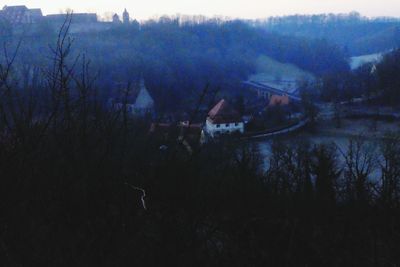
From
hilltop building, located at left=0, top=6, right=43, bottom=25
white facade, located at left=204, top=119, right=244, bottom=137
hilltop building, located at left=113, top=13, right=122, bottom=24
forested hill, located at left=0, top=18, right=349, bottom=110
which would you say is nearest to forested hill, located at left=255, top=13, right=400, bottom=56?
forested hill, located at left=0, top=18, right=349, bottom=110

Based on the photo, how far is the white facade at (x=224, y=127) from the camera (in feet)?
45.4

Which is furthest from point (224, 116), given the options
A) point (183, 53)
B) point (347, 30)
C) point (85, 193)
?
point (347, 30)

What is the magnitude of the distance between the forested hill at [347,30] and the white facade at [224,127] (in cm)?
3406

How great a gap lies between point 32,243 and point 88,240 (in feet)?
0.65

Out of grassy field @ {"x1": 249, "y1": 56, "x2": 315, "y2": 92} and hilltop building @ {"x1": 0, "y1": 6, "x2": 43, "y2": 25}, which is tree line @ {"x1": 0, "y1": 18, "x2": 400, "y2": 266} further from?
hilltop building @ {"x1": 0, "y1": 6, "x2": 43, "y2": 25}

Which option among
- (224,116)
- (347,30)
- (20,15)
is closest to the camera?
(224,116)

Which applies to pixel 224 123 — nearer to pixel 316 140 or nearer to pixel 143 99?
pixel 316 140

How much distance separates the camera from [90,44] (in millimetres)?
30359

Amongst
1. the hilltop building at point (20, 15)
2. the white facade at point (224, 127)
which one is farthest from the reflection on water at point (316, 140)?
the hilltop building at point (20, 15)

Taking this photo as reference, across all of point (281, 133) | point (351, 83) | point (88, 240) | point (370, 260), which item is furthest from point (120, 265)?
point (351, 83)

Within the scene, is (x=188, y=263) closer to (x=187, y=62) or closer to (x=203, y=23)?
(x=187, y=62)

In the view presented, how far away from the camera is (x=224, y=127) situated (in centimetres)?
1423

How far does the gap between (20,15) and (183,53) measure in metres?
10.6

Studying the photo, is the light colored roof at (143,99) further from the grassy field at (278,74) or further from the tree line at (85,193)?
the tree line at (85,193)
